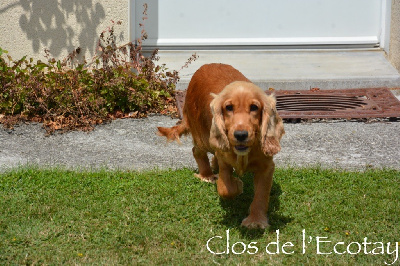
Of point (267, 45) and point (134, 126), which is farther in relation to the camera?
point (267, 45)

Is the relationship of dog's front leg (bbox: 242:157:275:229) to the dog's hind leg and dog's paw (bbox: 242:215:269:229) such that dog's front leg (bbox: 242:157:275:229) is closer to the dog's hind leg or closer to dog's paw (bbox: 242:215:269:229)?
dog's paw (bbox: 242:215:269:229)

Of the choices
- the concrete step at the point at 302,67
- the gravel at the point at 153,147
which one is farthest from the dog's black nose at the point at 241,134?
the concrete step at the point at 302,67

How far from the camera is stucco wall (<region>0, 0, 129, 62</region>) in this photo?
8.07m

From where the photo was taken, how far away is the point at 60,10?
8.10 meters

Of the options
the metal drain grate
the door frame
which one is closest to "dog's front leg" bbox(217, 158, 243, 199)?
the metal drain grate

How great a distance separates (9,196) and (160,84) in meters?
3.16

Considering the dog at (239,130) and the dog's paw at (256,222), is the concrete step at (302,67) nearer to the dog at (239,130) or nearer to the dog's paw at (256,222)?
the dog at (239,130)

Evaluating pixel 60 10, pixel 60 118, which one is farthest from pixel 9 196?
pixel 60 10

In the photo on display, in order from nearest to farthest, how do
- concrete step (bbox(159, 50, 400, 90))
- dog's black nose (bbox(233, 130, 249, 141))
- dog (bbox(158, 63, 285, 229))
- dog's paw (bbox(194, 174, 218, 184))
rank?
dog's black nose (bbox(233, 130, 249, 141))
dog (bbox(158, 63, 285, 229))
dog's paw (bbox(194, 174, 218, 184))
concrete step (bbox(159, 50, 400, 90))

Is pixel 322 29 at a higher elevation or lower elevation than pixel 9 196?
higher

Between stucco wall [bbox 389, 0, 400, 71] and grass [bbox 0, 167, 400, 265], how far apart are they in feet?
Result: 11.2

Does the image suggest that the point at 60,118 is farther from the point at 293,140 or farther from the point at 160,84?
the point at 293,140

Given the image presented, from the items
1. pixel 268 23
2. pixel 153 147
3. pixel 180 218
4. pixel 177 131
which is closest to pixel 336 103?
pixel 268 23

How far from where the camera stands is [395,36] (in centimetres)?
862
